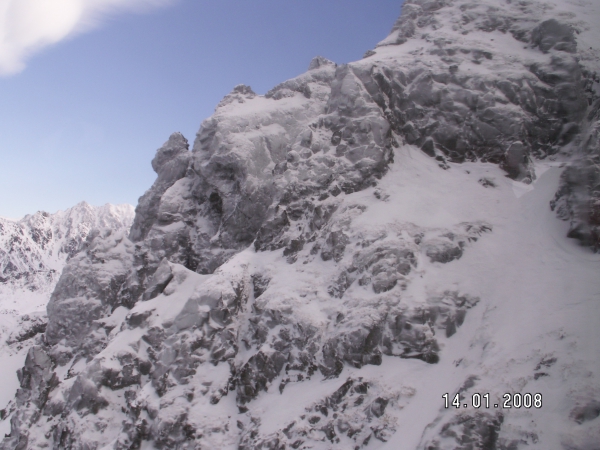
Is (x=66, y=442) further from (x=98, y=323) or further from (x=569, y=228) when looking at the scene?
(x=569, y=228)

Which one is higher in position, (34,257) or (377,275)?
(377,275)

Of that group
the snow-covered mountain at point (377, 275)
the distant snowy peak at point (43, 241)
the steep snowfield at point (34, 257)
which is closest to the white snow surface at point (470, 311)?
the snow-covered mountain at point (377, 275)

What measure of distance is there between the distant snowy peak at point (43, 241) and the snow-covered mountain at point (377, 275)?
71928 mm

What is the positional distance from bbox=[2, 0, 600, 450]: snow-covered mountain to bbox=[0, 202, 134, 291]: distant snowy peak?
2832 inches

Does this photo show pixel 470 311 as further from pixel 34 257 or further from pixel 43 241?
pixel 43 241

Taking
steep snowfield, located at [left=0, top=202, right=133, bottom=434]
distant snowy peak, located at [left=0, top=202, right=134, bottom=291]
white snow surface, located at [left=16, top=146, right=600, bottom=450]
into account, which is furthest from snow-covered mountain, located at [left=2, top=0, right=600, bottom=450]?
distant snowy peak, located at [left=0, top=202, right=134, bottom=291]

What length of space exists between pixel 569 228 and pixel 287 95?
116ft

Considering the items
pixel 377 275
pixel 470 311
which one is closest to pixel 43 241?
pixel 377 275

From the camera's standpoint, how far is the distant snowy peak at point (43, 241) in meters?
108

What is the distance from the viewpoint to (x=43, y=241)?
12350 centimetres

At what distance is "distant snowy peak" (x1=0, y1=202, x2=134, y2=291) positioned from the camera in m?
108

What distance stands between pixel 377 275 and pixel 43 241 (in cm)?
12981

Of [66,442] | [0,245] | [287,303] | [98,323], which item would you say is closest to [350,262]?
[287,303]

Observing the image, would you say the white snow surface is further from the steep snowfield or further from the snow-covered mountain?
the steep snowfield
